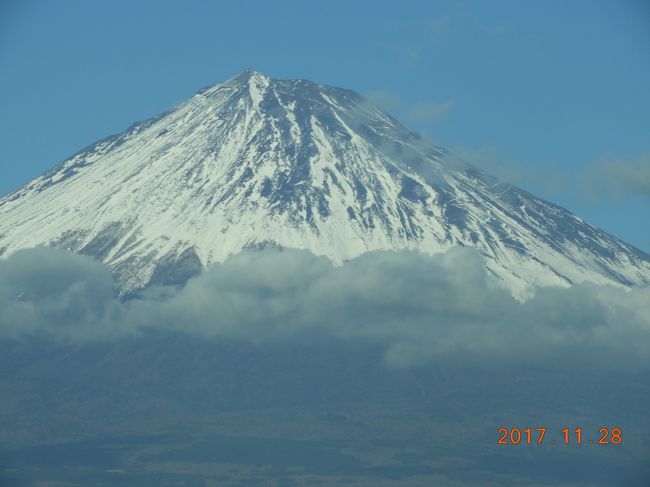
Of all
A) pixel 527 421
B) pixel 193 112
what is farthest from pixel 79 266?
pixel 527 421

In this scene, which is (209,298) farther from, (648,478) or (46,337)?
(648,478)

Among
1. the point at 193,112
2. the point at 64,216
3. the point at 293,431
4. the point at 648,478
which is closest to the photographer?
the point at 648,478
